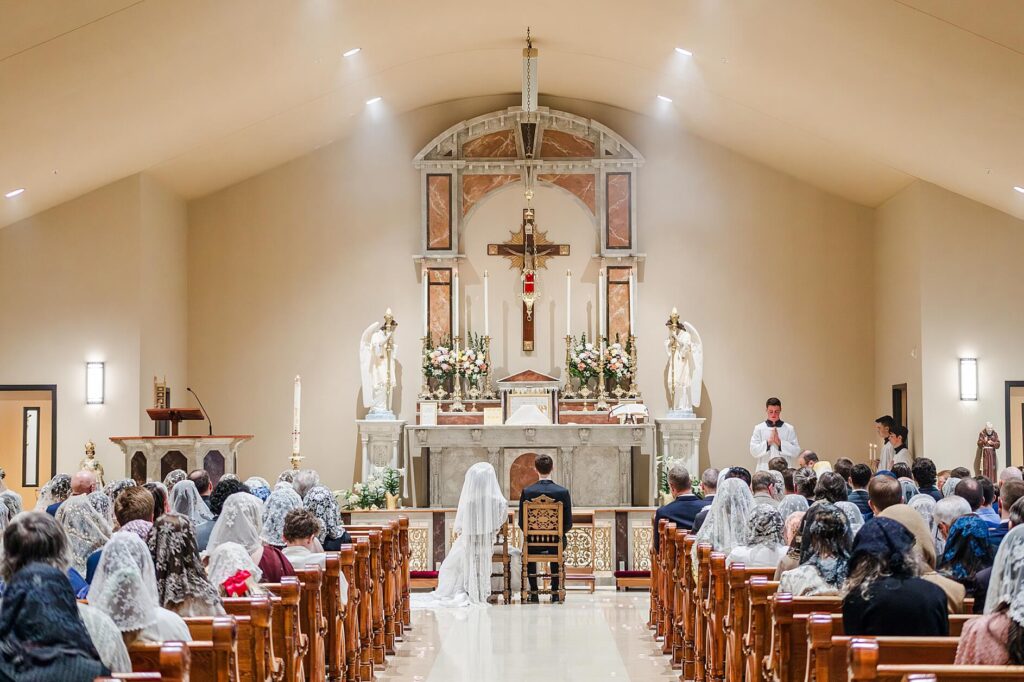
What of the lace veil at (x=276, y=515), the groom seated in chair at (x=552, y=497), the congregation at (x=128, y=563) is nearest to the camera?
the congregation at (x=128, y=563)

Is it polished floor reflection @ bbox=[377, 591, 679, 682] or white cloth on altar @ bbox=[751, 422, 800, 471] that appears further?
white cloth on altar @ bbox=[751, 422, 800, 471]

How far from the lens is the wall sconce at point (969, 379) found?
45.6 feet

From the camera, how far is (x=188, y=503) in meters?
7.97

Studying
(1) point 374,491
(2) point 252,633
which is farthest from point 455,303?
(2) point 252,633

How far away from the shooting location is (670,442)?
51.0ft

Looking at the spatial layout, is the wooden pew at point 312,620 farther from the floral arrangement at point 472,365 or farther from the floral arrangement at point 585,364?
the floral arrangement at point 585,364

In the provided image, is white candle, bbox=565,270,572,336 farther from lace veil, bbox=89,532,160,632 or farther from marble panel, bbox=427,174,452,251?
lace veil, bbox=89,532,160,632

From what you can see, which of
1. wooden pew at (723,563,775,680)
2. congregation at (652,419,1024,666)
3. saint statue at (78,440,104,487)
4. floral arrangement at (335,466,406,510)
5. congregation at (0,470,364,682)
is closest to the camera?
congregation at (0,470,364,682)

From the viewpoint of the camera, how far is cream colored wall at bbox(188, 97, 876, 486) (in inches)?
633

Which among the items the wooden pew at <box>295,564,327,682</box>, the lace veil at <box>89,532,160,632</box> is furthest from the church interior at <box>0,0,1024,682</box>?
the lace veil at <box>89,532,160,632</box>

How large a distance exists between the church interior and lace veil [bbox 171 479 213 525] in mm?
19

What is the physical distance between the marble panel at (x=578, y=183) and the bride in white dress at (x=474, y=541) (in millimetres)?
5847

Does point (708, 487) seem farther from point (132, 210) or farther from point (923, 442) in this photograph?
point (132, 210)

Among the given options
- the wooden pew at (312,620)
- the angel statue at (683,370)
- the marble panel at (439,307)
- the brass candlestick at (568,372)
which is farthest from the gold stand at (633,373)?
the wooden pew at (312,620)
